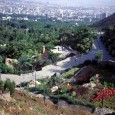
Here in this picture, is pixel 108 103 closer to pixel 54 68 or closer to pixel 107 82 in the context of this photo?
pixel 107 82

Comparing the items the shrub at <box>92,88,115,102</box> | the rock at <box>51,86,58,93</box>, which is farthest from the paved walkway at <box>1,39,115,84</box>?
the shrub at <box>92,88,115,102</box>

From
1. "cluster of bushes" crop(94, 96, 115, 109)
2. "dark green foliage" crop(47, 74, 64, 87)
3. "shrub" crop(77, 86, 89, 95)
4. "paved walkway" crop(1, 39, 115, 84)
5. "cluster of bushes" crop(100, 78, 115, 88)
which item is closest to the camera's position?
"cluster of bushes" crop(94, 96, 115, 109)

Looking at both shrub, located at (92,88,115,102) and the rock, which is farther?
the rock

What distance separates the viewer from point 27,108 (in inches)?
622

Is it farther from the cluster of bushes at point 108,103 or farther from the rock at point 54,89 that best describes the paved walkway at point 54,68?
the cluster of bushes at point 108,103

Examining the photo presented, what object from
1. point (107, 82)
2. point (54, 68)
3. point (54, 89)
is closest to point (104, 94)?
point (107, 82)

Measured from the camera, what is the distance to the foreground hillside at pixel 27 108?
14.9 m

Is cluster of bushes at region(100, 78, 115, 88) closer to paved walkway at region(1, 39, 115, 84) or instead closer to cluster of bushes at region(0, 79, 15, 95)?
paved walkway at region(1, 39, 115, 84)

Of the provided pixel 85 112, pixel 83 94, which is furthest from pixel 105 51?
pixel 85 112

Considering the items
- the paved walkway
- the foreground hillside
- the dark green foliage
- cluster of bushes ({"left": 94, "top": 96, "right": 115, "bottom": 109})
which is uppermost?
the foreground hillside

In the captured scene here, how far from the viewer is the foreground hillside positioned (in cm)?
1492

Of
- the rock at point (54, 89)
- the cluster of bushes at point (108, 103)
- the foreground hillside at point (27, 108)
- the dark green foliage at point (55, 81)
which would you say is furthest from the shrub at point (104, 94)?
the dark green foliage at point (55, 81)

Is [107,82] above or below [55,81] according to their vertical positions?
above

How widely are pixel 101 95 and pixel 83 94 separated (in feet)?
4.07
